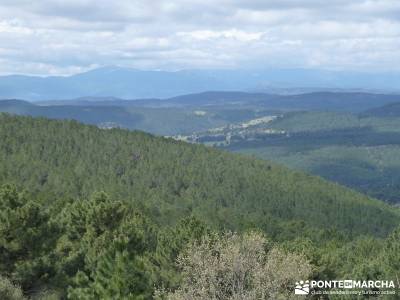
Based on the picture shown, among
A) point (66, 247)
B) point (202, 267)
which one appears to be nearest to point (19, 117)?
point (66, 247)

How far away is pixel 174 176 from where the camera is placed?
542 ft

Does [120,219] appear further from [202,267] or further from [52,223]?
[202,267]

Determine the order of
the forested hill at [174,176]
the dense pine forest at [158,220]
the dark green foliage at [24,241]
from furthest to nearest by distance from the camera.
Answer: the forested hill at [174,176] → the dark green foliage at [24,241] → the dense pine forest at [158,220]

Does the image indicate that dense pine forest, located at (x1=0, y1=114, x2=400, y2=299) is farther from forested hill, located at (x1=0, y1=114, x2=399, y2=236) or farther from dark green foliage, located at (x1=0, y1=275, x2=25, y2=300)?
forested hill, located at (x1=0, y1=114, x2=399, y2=236)

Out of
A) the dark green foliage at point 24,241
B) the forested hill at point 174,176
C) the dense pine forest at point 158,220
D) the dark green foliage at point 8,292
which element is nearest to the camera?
the dense pine forest at point 158,220

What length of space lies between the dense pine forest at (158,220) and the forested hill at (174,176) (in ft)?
1.48

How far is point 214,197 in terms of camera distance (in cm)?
16100

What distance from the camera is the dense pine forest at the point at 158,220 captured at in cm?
2953

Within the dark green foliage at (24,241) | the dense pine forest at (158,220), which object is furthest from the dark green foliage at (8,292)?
the dark green foliage at (24,241)

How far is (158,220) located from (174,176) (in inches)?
2546

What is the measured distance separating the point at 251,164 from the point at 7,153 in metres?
78.8

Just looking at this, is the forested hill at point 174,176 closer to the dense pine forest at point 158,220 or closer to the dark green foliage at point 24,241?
the dense pine forest at point 158,220

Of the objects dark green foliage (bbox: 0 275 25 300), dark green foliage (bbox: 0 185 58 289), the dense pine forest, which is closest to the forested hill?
the dense pine forest

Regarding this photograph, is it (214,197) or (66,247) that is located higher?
(66,247)
